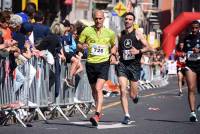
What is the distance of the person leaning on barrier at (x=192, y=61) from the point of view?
16.0 meters

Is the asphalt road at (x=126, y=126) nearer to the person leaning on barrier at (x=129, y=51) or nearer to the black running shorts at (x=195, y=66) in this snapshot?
the person leaning on barrier at (x=129, y=51)

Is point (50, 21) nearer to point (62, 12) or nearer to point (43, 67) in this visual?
point (62, 12)

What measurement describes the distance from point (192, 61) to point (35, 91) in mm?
2966

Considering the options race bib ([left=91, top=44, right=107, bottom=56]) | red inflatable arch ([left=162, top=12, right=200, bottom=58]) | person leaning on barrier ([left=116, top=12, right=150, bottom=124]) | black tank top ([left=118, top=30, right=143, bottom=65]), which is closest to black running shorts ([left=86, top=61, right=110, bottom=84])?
race bib ([left=91, top=44, right=107, bottom=56])

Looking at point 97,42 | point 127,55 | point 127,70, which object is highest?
point 97,42

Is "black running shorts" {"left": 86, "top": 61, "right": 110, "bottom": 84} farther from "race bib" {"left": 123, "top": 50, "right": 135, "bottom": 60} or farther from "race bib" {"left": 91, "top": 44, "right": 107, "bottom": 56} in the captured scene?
"race bib" {"left": 123, "top": 50, "right": 135, "bottom": 60}

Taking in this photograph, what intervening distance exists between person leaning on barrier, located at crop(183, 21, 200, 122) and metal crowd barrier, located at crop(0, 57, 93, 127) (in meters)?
2.20

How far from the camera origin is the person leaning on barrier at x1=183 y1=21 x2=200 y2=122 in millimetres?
15977

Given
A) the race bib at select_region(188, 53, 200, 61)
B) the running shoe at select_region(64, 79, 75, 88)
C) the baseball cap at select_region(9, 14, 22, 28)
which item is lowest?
the running shoe at select_region(64, 79, 75, 88)

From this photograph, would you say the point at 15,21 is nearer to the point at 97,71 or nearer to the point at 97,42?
the point at 97,42

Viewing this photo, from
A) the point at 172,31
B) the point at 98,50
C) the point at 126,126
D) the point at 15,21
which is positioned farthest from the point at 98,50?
the point at 172,31

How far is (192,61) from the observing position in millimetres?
16094

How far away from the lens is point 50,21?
134ft

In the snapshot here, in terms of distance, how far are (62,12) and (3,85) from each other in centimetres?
2902
